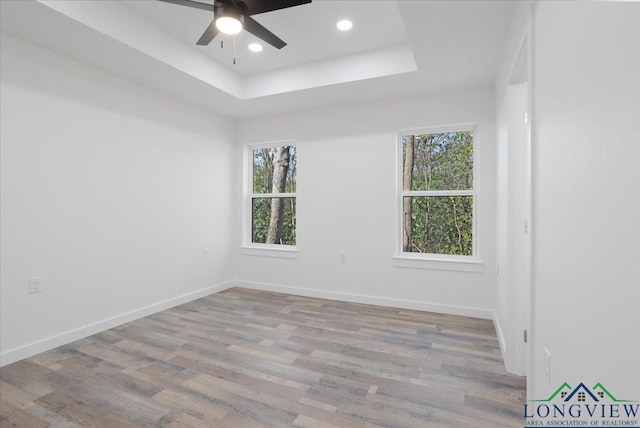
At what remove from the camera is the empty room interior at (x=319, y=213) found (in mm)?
1140

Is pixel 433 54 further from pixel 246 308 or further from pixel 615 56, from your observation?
pixel 246 308

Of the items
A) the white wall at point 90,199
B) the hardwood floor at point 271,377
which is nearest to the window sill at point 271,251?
the white wall at point 90,199

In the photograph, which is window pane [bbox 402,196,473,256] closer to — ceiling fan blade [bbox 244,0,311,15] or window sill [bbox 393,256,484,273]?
window sill [bbox 393,256,484,273]

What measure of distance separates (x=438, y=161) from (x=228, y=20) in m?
2.78

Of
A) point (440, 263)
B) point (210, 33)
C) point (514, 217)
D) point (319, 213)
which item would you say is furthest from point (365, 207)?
point (210, 33)

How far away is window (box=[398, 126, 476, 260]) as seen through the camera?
12.5ft

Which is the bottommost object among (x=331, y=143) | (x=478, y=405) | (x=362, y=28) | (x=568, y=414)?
(x=478, y=405)

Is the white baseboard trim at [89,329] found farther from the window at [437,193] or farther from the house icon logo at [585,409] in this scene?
the house icon logo at [585,409]

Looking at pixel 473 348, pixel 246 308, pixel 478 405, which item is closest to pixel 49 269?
pixel 246 308

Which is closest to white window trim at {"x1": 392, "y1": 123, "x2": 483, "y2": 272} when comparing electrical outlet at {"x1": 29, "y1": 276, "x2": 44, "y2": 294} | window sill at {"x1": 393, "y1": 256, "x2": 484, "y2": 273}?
window sill at {"x1": 393, "y1": 256, "x2": 484, "y2": 273}

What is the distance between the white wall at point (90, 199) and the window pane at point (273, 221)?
828mm

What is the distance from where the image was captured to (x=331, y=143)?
432 cm

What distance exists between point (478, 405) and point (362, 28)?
3.11 m

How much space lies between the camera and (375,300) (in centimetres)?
408
